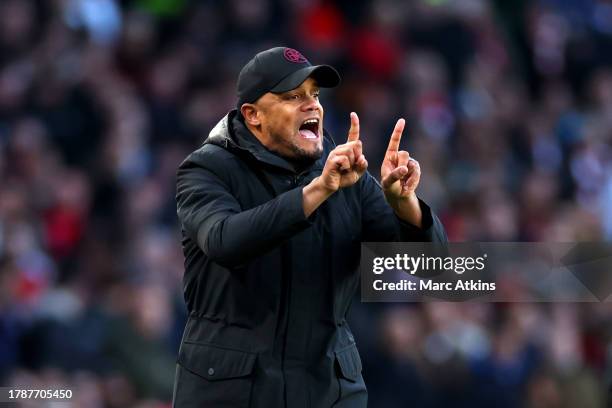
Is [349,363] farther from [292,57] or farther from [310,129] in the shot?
[292,57]

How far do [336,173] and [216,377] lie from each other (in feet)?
2.60

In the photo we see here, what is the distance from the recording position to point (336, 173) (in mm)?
4480

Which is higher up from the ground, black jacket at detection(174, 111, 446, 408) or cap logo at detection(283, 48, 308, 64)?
cap logo at detection(283, 48, 308, 64)

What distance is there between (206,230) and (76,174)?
577 cm

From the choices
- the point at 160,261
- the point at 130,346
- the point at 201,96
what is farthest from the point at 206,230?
the point at 201,96

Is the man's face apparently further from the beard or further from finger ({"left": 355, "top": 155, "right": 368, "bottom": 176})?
finger ({"left": 355, "top": 155, "right": 368, "bottom": 176})

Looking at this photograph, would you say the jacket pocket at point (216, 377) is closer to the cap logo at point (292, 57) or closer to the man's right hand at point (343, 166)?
the man's right hand at point (343, 166)

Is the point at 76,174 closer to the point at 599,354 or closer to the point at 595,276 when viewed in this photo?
the point at 599,354

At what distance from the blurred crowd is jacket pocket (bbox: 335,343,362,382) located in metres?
3.14

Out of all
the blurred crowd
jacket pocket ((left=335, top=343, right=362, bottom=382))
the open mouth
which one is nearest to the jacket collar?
the open mouth

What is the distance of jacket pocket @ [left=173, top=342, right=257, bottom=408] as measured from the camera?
4.78m

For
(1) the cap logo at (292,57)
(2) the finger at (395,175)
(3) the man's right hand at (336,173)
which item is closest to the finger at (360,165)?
(3) the man's right hand at (336,173)

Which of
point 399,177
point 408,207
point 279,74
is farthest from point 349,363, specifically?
point 279,74

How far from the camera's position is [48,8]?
11.4m
